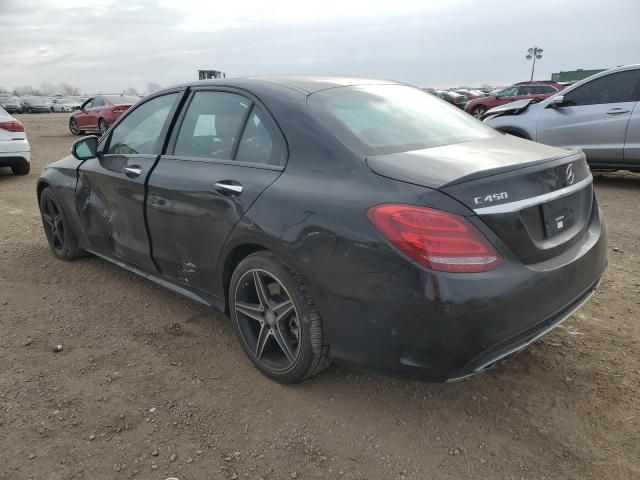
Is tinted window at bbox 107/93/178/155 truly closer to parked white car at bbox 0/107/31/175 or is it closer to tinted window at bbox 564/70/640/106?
tinted window at bbox 564/70/640/106

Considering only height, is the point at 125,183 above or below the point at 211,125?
below

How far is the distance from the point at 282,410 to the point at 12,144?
8.59 meters

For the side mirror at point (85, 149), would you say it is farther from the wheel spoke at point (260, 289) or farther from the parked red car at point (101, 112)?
the parked red car at point (101, 112)

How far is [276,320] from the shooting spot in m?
2.59

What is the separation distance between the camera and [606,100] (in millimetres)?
6879

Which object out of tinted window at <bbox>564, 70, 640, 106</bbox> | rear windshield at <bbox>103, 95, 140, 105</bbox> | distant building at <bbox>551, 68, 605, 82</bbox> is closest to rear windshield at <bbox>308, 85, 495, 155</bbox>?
tinted window at <bbox>564, 70, 640, 106</bbox>

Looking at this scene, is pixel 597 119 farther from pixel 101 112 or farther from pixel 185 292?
pixel 101 112

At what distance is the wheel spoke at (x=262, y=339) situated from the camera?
268 centimetres

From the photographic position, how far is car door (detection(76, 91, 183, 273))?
11.1ft

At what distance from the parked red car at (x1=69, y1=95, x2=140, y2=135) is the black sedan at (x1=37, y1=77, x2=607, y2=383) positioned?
14.2 meters

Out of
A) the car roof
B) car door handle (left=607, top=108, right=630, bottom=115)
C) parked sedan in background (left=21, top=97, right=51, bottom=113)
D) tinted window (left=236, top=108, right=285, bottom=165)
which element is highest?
the car roof

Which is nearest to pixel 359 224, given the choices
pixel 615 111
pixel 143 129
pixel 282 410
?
pixel 282 410

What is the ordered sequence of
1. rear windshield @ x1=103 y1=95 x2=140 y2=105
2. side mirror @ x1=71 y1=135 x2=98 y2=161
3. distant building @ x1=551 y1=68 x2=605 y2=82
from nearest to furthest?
side mirror @ x1=71 y1=135 x2=98 y2=161 < rear windshield @ x1=103 y1=95 x2=140 y2=105 < distant building @ x1=551 y1=68 x2=605 y2=82

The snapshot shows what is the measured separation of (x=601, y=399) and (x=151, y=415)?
7.14ft
